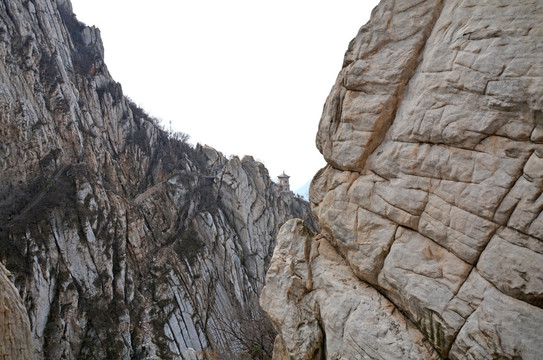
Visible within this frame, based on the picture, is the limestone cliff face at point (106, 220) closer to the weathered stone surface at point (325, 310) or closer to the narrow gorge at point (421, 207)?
the weathered stone surface at point (325, 310)

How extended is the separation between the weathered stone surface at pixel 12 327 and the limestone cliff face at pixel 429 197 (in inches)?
326

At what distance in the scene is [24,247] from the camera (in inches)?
983

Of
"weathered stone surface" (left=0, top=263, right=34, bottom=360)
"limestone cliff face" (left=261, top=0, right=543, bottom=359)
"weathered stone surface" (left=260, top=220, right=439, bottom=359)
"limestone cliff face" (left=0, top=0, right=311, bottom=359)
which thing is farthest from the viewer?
"limestone cliff face" (left=0, top=0, right=311, bottom=359)

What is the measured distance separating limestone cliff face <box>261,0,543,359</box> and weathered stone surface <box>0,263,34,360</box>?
8.28 metres

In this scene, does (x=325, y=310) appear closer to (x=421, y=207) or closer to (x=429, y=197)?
(x=421, y=207)

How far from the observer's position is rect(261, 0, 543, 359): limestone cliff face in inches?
196

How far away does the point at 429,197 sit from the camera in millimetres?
6156

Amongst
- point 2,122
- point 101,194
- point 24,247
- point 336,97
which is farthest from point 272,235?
point 336,97

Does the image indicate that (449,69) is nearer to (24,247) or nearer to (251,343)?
(251,343)

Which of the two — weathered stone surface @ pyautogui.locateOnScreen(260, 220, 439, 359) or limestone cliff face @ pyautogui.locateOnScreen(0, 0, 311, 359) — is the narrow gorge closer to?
weathered stone surface @ pyautogui.locateOnScreen(260, 220, 439, 359)

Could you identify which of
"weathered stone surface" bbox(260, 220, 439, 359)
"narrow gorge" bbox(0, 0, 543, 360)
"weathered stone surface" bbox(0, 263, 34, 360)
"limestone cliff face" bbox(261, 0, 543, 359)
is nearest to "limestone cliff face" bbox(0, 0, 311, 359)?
"weathered stone surface" bbox(260, 220, 439, 359)

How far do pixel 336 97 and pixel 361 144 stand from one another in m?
1.58

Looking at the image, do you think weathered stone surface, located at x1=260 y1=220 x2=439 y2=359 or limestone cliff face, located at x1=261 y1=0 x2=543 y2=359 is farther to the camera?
weathered stone surface, located at x1=260 y1=220 x2=439 y2=359

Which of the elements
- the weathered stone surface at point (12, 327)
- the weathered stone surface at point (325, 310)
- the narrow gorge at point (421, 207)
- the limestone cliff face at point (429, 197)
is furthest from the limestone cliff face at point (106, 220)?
the limestone cliff face at point (429, 197)
